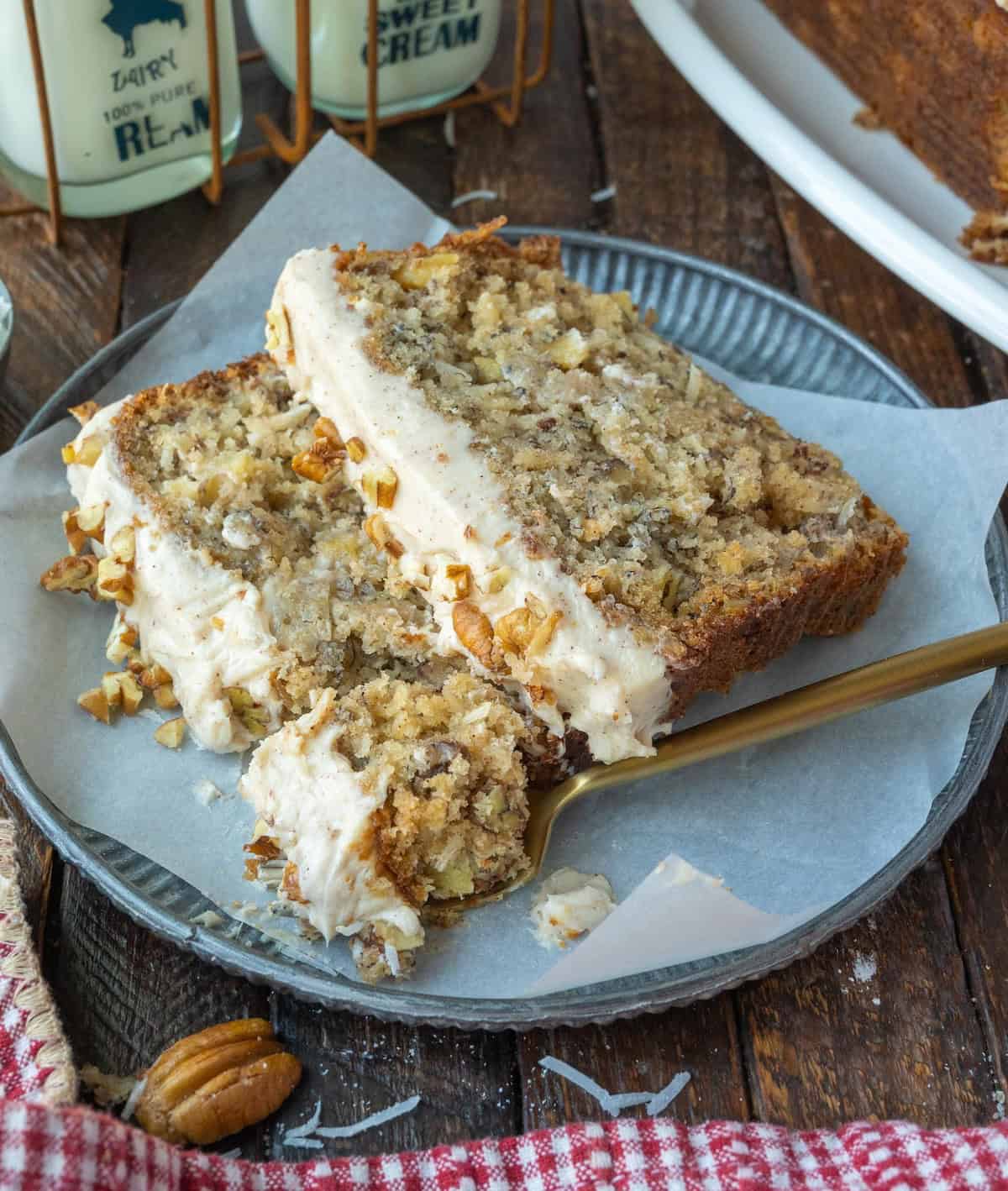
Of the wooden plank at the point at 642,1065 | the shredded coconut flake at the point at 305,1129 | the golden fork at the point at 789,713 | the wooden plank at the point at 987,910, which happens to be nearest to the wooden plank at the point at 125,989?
the shredded coconut flake at the point at 305,1129

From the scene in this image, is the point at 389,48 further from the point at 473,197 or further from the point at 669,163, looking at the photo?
the point at 669,163

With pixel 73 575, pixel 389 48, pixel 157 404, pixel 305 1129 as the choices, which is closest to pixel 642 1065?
pixel 305 1129

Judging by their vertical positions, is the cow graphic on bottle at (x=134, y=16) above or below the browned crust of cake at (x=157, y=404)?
above

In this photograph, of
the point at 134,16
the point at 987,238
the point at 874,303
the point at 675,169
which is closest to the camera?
the point at 134,16

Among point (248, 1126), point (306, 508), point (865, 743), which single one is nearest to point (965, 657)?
point (865, 743)

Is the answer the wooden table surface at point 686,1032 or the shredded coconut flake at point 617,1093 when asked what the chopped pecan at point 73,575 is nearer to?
the wooden table surface at point 686,1032

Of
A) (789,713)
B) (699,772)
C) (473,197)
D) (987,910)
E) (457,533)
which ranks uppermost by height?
(457,533)
